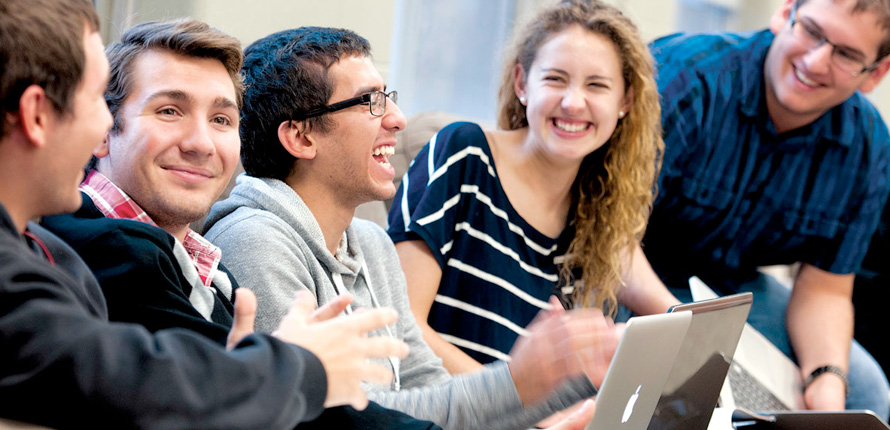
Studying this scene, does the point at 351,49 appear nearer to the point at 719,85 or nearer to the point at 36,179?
the point at 36,179

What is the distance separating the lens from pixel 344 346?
2.37 feet

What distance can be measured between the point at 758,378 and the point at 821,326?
53 cm

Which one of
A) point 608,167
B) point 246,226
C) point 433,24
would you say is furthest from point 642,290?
point 433,24

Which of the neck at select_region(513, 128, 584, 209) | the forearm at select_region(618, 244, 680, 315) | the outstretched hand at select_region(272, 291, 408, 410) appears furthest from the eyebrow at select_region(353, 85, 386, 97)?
the forearm at select_region(618, 244, 680, 315)

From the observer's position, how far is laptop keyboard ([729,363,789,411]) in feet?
5.58

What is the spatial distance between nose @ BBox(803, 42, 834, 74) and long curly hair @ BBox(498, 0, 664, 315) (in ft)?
1.54

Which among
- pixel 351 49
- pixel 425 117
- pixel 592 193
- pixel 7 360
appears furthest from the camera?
pixel 425 117

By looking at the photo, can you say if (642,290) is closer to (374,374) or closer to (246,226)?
(246,226)

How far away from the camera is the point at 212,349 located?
646mm

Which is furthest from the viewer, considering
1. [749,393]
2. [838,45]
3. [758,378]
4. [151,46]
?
[838,45]

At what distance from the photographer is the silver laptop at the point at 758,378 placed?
1.71 metres

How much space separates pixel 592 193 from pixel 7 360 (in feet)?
5.07

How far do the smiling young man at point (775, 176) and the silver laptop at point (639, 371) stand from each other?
124 cm

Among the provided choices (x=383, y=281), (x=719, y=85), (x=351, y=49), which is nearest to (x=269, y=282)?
(x=383, y=281)
